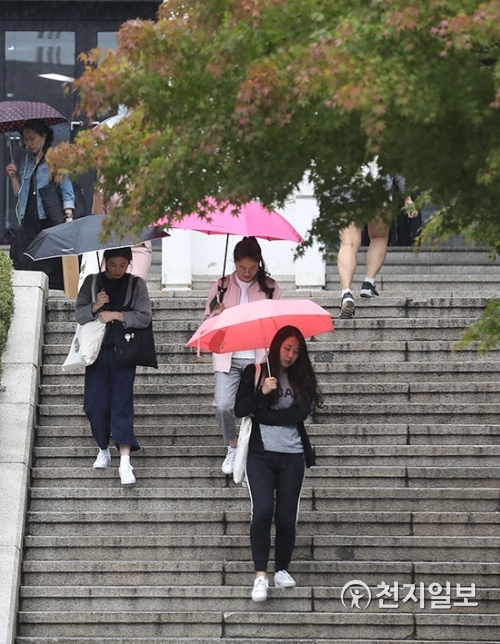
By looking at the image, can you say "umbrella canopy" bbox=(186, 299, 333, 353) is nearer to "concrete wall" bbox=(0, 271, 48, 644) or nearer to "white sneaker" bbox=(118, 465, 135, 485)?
"white sneaker" bbox=(118, 465, 135, 485)

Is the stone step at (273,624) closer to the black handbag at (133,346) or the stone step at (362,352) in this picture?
the black handbag at (133,346)

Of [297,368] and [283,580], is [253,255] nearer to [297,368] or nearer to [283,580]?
[297,368]

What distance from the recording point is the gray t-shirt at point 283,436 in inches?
431

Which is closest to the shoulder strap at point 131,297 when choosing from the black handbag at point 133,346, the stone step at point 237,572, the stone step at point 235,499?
the black handbag at point 133,346

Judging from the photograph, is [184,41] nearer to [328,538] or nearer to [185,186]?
[185,186]

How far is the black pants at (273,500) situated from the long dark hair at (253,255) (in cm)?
164

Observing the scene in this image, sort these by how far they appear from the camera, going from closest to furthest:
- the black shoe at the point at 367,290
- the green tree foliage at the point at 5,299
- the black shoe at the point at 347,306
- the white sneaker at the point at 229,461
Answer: the white sneaker at the point at 229,461 → the green tree foliage at the point at 5,299 → the black shoe at the point at 347,306 → the black shoe at the point at 367,290

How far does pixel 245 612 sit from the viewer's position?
1095cm

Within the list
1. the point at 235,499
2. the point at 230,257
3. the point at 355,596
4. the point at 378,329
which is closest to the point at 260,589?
the point at 355,596

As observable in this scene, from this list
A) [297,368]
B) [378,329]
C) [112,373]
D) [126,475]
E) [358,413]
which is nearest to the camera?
[297,368]

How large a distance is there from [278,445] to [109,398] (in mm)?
1704

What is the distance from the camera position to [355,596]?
36.2 ft

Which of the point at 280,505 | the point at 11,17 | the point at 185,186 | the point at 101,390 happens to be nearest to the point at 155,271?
the point at 11,17

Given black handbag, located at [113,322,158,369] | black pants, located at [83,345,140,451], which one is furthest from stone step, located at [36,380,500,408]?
black handbag, located at [113,322,158,369]
